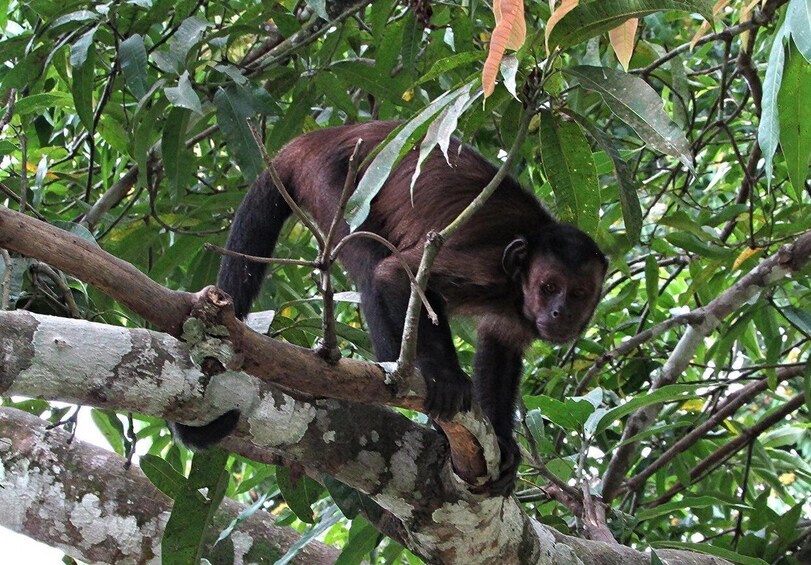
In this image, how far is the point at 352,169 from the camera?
6.23ft

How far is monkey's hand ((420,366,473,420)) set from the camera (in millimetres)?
2699

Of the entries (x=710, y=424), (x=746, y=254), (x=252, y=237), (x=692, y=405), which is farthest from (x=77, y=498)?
(x=692, y=405)

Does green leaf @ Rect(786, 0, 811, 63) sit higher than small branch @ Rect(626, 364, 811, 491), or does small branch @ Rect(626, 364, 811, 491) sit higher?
green leaf @ Rect(786, 0, 811, 63)

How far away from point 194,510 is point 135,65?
1.62 meters

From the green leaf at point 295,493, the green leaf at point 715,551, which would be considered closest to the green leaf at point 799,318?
the green leaf at point 715,551

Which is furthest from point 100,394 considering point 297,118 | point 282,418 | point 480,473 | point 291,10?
point 291,10

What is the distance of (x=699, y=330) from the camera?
170 inches

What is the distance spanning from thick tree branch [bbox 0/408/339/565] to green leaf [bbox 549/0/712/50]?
2.27 m

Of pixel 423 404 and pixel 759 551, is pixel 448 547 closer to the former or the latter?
pixel 423 404

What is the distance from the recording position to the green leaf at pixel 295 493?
3.47 meters

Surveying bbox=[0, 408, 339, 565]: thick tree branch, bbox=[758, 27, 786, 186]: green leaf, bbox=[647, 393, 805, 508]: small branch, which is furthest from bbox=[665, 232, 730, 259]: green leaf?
bbox=[0, 408, 339, 565]: thick tree branch

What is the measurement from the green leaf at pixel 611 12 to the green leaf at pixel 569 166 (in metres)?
0.60

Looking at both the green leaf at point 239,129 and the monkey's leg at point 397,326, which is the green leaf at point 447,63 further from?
the green leaf at point 239,129

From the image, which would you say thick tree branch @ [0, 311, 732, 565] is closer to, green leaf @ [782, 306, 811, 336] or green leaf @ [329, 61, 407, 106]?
green leaf @ [782, 306, 811, 336]
